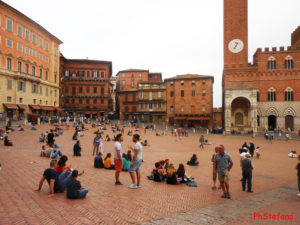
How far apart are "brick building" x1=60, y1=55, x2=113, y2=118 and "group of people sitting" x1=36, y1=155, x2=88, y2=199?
169ft

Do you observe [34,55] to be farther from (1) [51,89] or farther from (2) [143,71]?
(2) [143,71]

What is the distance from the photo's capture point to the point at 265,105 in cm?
4203

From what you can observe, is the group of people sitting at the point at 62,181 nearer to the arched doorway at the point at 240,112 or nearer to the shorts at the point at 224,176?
the shorts at the point at 224,176

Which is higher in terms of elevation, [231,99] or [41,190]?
[231,99]

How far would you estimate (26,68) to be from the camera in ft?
135

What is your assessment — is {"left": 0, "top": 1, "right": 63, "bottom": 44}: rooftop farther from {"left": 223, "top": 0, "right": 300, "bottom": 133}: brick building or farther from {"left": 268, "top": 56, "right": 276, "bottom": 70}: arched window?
{"left": 268, "top": 56, "right": 276, "bottom": 70}: arched window

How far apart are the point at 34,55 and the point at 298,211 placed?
160ft

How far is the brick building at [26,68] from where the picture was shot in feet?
117

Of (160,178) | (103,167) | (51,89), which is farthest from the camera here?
(51,89)

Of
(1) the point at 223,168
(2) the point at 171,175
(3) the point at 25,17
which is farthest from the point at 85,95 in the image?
(1) the point at 223,168

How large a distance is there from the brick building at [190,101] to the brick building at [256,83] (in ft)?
25.6

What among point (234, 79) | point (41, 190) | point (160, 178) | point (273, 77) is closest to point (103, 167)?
point (160, 178)

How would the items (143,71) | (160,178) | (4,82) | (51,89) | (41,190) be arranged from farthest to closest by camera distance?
1. (143,71)
2. (51,89)
3. (4,82)
4. (160,178)
5. (41,190)

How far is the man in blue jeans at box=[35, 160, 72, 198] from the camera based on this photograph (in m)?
6.06
